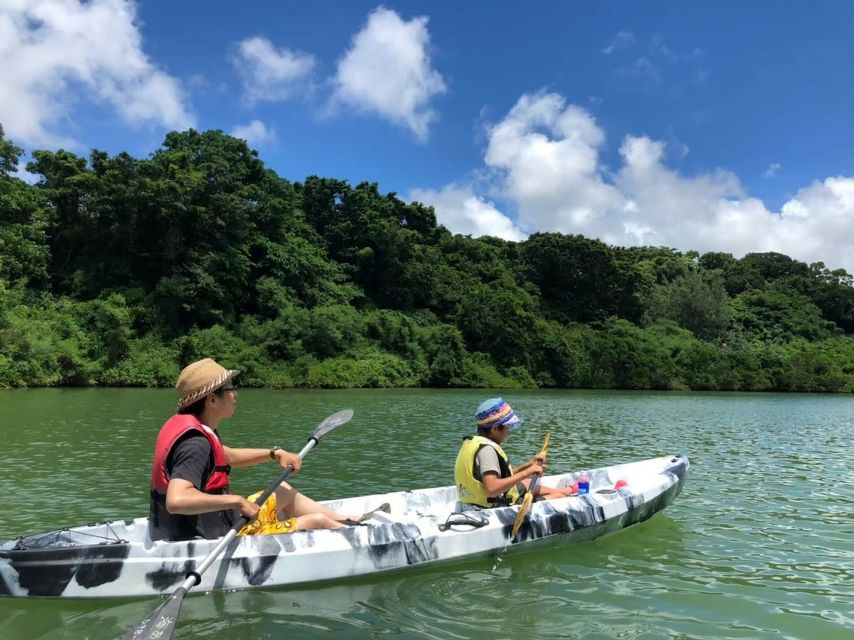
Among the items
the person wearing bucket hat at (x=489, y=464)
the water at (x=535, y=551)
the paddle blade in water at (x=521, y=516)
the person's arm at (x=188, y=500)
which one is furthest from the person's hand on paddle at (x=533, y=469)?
the person's arm at (x=188, y=500)

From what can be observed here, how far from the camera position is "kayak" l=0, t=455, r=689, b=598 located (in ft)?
15.2

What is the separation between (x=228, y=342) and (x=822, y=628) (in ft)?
103

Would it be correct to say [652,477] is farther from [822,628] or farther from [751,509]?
[822,628]

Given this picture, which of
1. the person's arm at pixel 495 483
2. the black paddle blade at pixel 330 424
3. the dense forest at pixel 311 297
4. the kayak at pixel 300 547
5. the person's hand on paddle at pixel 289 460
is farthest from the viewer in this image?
the dense forest at pixel 311 297

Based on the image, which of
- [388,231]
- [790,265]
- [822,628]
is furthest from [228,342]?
[790,265]

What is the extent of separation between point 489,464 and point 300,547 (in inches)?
70.1

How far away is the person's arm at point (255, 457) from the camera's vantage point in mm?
5324

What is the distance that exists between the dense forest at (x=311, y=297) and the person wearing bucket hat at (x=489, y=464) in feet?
83.9

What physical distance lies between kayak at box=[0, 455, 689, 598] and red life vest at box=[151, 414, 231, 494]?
540 millimetres

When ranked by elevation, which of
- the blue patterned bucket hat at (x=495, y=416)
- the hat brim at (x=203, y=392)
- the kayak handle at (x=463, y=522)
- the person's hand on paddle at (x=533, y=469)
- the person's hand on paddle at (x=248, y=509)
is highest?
the hat brim at (x=203, y=392)

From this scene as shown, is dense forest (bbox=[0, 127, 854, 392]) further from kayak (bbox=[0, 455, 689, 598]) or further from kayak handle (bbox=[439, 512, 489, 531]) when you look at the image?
kayak handle (bbox=[439, 512, 489, 531])

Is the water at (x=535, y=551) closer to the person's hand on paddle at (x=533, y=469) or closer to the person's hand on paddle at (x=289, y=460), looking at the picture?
the person's hand on paddle at (x=533, y=469)

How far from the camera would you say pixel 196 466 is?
4.28m

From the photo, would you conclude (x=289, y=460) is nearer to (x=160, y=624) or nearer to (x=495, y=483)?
(x=160, y=624)
